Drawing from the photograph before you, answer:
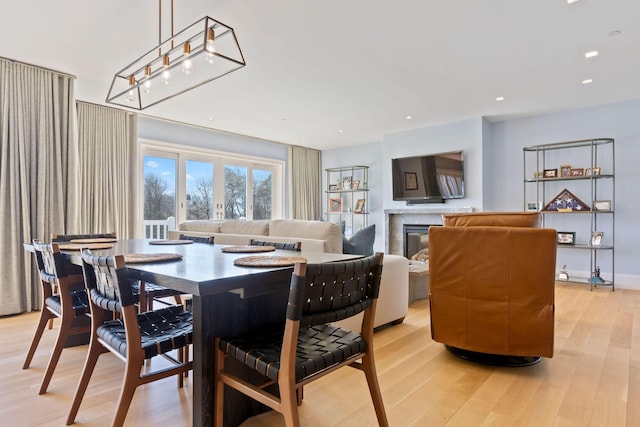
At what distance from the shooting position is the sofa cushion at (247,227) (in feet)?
11.4

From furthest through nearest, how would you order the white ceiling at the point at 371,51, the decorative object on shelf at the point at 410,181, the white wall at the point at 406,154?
the decorative object on shelf at the point at 410,181 → the white wall at the point at 406,154 → the white ceiling at the point at 371,51

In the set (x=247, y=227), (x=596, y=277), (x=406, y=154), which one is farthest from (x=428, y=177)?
(x=247, y=227)

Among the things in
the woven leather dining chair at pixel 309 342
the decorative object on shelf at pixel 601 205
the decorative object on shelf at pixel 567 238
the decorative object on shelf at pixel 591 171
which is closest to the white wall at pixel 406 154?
the decorative object on shelf at pixel 567 238

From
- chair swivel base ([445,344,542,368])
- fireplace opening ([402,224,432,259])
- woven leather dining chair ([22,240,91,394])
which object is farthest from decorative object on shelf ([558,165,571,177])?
woven leather dining chair ([22,240,91,394])

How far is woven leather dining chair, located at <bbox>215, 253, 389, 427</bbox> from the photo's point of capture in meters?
1.08

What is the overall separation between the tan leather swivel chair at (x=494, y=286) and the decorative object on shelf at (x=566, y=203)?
327 cm

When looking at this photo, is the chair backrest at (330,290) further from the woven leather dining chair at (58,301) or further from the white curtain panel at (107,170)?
the white curtain panel at (107,170)

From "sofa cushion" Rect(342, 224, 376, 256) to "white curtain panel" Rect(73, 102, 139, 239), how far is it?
11.2ft

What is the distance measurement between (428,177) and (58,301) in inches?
200

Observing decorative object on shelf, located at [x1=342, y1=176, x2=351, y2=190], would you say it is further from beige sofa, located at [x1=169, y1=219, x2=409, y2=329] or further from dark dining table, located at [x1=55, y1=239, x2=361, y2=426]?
dark dining table, located at [x1=55, y1=239, x2=361, y2=426]

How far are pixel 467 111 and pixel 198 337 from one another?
488 cm

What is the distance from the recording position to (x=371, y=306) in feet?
4.42

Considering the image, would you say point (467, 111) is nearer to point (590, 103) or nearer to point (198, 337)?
point (590, 103)

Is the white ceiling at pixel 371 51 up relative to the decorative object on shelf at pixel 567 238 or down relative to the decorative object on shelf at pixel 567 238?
up
